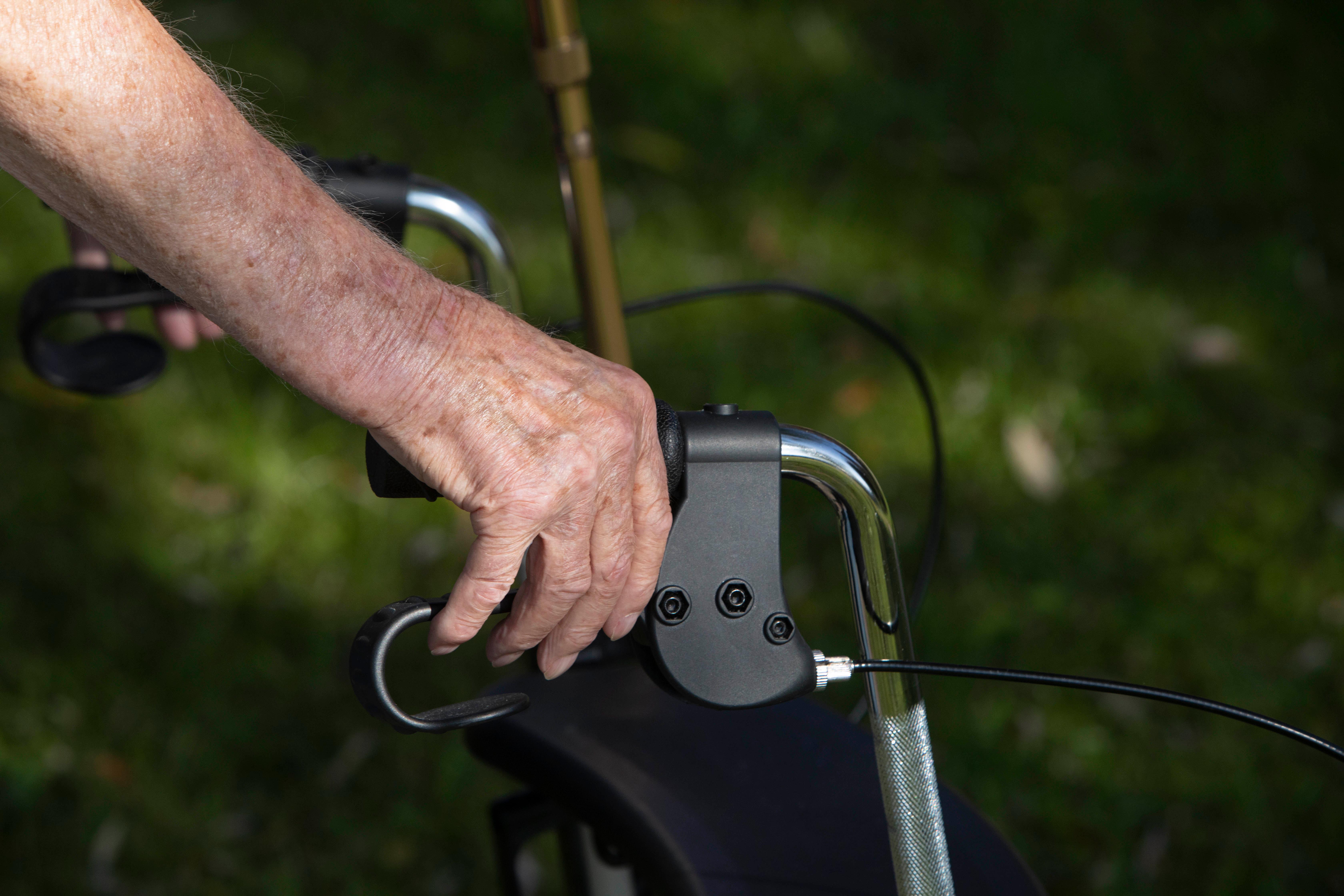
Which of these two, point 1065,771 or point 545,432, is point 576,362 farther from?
point 1065,771

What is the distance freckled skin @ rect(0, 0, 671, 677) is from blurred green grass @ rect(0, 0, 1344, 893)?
689 mm

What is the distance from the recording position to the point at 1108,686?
0.77 m

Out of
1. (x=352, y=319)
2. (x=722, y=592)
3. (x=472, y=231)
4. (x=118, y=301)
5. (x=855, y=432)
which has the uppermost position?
(x=855, y=432)

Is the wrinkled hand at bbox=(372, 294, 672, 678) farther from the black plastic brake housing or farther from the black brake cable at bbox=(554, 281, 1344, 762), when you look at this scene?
the black brake cable at bbox=(554, 281, 1344, 762)

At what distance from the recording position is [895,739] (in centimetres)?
82

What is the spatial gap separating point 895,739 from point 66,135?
682mm

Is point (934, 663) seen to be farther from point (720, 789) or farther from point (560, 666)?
point (560, 666)

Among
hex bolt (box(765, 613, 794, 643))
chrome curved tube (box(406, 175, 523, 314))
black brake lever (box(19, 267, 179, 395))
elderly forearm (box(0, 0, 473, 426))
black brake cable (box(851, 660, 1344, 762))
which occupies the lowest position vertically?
black brake cable (box(851, 660, 1344, 762))

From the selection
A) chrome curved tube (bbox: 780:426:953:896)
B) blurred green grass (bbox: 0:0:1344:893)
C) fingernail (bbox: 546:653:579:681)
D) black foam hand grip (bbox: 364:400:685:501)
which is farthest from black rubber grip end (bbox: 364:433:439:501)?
blurred green grass (bbox: 0:0:1344:893)

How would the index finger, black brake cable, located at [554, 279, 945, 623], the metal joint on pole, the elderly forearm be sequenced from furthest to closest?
1. black brake cable, located at [554, 279, 945, 623]
2. the metal joint on pole
3. the index finger
4. the elderly forearm

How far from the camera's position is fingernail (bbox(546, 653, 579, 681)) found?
2.71 ft

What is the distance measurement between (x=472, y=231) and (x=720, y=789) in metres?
0.59

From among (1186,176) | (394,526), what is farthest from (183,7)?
(1186,176)

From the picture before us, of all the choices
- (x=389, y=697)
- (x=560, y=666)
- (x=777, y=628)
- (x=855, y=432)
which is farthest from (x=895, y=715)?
(x=855, y=432)
